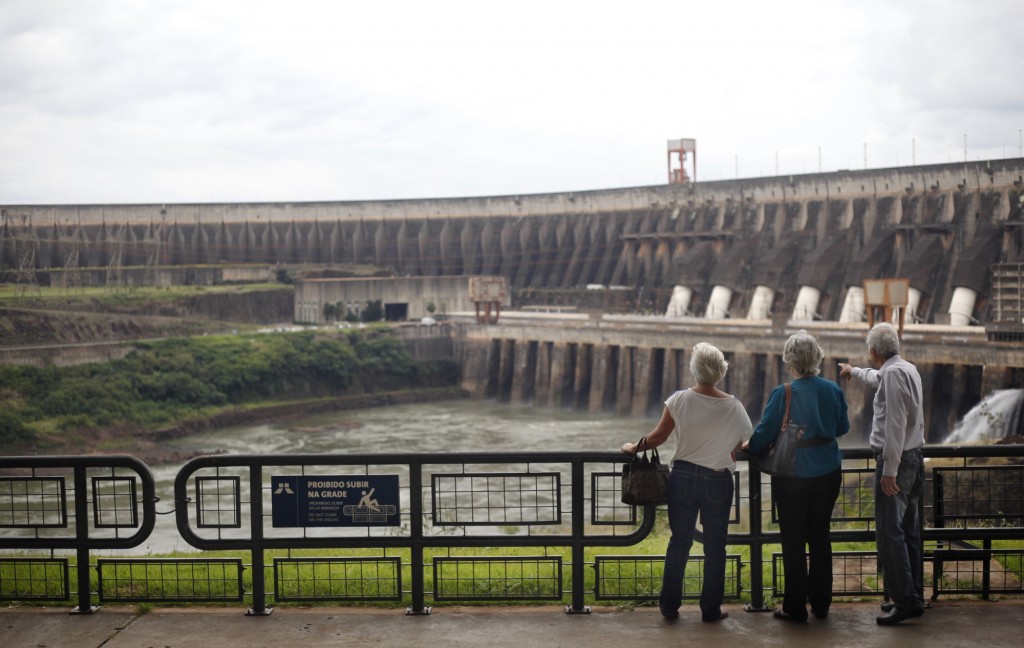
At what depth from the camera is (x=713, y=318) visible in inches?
1927

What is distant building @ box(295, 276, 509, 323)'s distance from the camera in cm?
5475

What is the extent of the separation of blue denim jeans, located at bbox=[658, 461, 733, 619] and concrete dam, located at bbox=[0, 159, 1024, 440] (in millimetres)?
23595

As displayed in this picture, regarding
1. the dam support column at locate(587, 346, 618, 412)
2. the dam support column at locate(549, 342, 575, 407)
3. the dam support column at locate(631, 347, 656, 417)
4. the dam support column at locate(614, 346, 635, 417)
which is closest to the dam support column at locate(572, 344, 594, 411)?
the dam support column at locate(549, 342, 575, 407)

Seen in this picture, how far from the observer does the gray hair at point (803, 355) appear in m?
6.49

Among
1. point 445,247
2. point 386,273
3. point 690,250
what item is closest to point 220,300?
point 386,273

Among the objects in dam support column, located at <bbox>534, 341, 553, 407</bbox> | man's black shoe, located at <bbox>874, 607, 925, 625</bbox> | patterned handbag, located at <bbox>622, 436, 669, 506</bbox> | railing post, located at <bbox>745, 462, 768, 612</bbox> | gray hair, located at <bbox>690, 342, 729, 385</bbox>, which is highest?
gray hair, located at <bbox>690, 342, 729, 385</bbox>

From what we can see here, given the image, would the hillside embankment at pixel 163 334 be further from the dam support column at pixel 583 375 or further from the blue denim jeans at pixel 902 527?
the blue denim jeans at pixel 902 527

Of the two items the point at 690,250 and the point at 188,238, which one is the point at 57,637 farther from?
the point at 188,238

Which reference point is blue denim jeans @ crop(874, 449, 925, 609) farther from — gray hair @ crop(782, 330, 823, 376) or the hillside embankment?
the hillside embankment

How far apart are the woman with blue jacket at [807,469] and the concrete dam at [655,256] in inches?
921

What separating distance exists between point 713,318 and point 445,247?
22.5 metres

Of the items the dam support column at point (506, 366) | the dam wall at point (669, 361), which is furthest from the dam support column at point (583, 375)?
the dam support column at point (506, 366)

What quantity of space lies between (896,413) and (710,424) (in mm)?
1065

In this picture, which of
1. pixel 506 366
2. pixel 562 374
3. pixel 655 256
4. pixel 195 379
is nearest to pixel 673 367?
pixel 562 374
